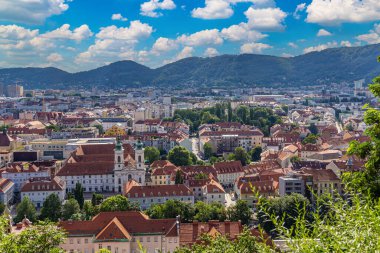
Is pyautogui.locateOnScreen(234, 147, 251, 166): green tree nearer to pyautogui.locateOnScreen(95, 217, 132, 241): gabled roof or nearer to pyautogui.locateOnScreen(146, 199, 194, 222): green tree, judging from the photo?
pyautogui.locateOnScreen(146, 199, 194, 222): green tree

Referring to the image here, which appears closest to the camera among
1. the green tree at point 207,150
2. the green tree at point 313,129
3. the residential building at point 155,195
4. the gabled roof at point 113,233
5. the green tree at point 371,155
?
the green tree at point 371,155

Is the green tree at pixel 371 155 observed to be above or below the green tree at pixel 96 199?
above

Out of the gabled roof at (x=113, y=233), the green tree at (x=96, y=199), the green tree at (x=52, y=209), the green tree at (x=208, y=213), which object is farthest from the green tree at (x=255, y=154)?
the gabled roof at (x=113, y=233)

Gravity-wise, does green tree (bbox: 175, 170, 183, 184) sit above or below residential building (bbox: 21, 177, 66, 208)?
above

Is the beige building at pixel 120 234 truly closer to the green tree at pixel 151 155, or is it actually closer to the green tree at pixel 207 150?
the green tree at pixel 151 155

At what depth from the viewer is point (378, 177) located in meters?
10.5

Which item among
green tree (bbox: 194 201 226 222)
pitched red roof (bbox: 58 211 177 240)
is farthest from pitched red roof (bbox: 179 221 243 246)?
A: green tree (bbox: 194 201 226 222)

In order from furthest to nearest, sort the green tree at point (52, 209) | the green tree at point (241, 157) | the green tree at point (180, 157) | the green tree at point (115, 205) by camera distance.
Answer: the green tree at point (241, 157), the green tree at point (180, 157), the green tree at point (52, 209), the green tree at point (115, 205)

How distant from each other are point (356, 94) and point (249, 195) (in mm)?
135292

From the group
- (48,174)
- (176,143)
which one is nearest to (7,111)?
(176,143)

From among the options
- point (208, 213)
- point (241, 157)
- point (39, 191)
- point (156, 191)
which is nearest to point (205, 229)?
point (208, 213)

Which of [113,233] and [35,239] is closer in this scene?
[35,239]

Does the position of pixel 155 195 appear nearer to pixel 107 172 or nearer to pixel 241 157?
pixel 107 172

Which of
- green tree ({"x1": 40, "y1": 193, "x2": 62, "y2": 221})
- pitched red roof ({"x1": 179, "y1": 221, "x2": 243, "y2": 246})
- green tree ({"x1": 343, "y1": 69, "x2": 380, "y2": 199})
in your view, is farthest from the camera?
green tree ({"x1": 40, "y1": 193, "x2": 62, "y2": 221})
